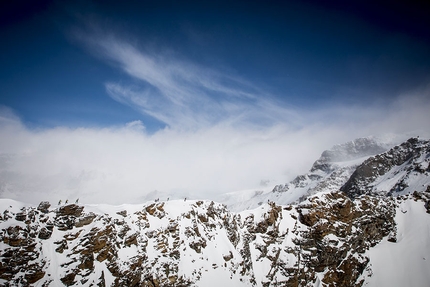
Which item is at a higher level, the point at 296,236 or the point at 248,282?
the point at 296,236

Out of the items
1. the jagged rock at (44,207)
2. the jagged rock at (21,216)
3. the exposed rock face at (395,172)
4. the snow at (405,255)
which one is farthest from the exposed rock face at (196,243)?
the exposed rock face at (395,172)

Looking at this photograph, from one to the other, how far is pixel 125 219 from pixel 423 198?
133 meters

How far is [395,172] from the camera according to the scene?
157875mm

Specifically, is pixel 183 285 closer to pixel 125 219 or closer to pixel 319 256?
pixel 125 219

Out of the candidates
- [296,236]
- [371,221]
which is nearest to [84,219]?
[296,236]

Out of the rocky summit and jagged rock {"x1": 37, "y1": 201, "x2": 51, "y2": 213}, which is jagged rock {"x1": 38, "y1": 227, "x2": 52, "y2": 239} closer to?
the rocky summit

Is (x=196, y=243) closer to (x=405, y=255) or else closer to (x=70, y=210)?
(x=70, y=210)

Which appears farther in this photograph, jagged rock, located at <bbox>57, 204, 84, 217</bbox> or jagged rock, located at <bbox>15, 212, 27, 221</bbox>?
jagged rock, located at <bbox>57, 204, 84, 217</bbox>

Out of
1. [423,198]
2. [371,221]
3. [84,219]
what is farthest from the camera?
[423,198]

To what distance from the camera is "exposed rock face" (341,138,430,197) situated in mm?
129750

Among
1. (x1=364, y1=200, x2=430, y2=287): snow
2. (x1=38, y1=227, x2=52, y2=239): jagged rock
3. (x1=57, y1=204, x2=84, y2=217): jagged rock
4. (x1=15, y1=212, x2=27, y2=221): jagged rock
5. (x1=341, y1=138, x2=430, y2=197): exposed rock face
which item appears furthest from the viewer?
(x1=341, y1=138, x2=430, y2=197): exposed rock face

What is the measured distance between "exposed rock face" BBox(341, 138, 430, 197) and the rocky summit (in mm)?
33584

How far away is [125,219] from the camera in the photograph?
180ft

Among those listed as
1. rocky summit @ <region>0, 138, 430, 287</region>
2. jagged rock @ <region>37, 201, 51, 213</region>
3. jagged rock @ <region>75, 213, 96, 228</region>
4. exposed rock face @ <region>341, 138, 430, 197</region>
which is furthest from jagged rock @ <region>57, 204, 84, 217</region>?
exposed rock face @ <region>341, 138, 430, 197</region>
